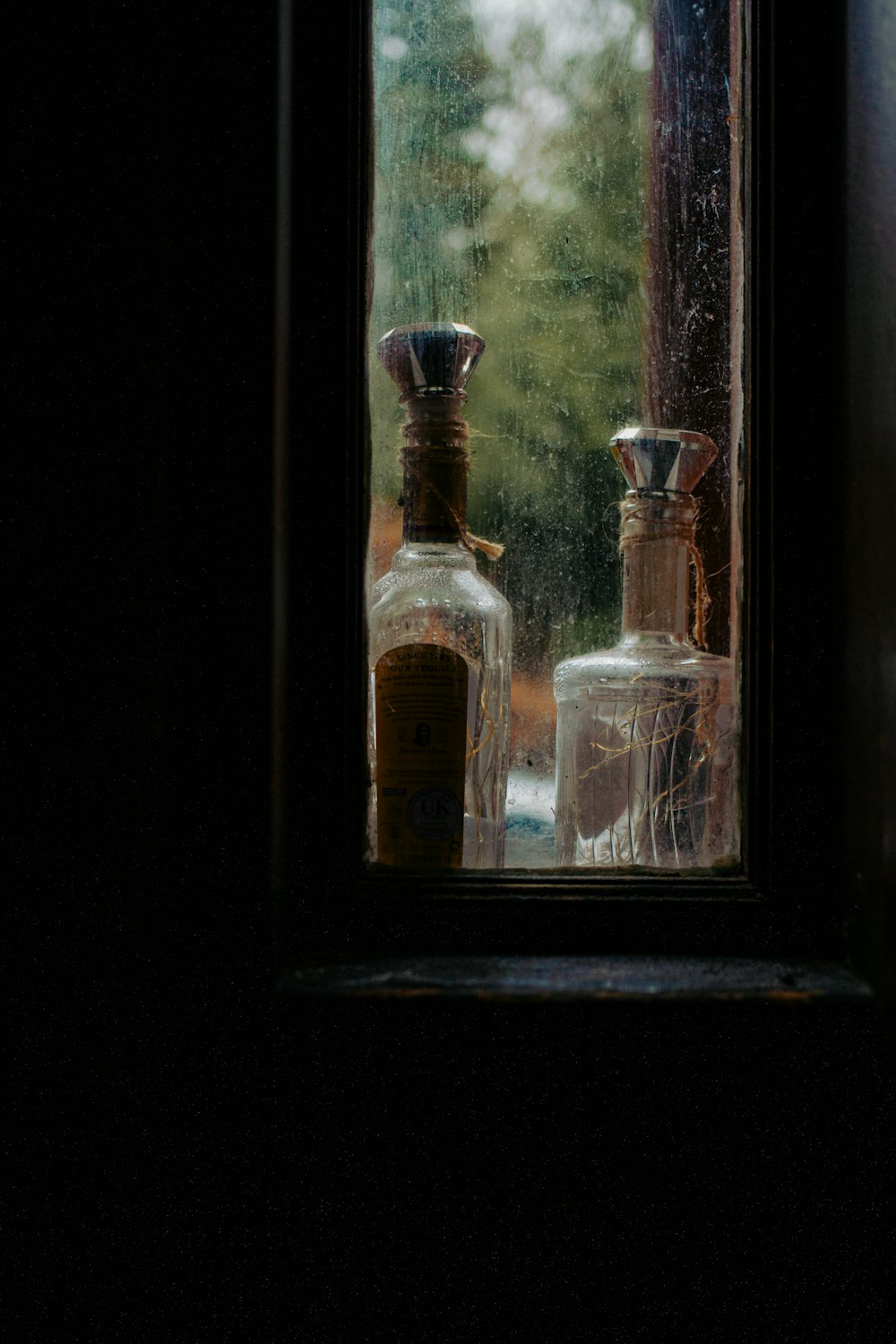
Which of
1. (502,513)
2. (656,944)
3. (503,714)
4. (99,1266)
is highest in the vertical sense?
(502,513)

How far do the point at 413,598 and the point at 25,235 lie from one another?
10.1 inches

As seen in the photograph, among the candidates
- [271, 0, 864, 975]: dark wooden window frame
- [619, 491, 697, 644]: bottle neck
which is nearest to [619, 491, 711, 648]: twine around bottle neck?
[619, 491, 697, 644]: bottle neck

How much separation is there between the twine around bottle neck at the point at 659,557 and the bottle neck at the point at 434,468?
96mm

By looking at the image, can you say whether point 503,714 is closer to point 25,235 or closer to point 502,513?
point 502,513

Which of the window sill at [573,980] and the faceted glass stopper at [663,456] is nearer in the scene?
the window sill at [573,980]

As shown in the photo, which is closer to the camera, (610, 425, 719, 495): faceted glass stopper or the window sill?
the window sill

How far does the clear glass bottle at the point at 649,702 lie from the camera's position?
55 centimetres

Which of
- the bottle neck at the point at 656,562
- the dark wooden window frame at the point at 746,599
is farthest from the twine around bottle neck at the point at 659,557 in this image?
the dark wooden window frame at the point at 746,599

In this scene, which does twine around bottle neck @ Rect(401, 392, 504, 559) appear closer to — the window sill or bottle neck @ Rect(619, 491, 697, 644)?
bottle neck @ Rect(619, 491, 697, 644)

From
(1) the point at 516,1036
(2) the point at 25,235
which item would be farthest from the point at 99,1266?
(2) the point at 25,235

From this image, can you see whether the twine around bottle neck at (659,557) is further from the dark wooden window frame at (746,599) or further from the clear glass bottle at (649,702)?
the dark wooden window frame at (746,599)

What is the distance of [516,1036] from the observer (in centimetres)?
41

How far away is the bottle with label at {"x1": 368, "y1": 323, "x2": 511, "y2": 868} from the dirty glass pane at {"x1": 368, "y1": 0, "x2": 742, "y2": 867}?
0.03 feet

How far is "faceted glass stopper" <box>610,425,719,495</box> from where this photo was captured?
543mm
